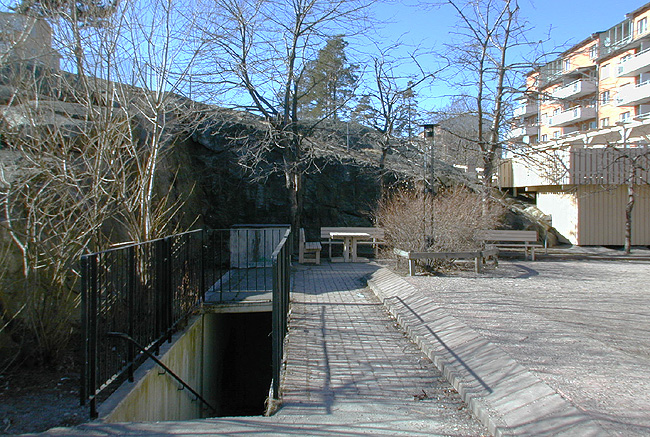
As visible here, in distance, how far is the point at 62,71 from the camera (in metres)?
7.32

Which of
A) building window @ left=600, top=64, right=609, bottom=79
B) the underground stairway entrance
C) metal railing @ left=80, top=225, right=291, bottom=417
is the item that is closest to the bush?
the underground stairway entrance

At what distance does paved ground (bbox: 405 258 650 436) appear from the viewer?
4207 millimetres

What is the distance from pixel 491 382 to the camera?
4.85m

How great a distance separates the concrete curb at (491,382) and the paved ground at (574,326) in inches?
5.2

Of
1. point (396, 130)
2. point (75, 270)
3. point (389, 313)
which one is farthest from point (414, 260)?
point (396, 130)

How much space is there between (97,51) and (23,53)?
1.06m

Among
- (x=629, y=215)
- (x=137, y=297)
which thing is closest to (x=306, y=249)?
(x=137, y=297)

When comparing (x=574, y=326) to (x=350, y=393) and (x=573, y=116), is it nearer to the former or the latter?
(x=350, y=393)

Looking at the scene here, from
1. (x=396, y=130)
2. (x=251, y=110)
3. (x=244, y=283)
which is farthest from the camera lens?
(x=396, y=130)

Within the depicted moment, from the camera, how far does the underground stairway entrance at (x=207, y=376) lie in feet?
18.3

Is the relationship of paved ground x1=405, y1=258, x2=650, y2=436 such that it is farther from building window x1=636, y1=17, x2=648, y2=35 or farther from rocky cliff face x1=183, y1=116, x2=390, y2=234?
building window x1=636, y1=17, x2=648, y2=35

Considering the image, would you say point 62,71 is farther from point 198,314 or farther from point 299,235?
point 299,235

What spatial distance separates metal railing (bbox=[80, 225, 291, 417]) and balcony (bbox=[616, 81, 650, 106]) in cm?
3604

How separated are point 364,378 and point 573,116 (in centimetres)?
4611
